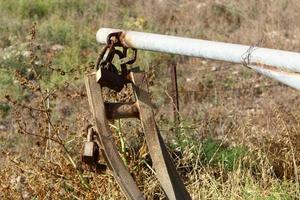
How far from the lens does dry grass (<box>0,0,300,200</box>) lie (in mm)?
3529

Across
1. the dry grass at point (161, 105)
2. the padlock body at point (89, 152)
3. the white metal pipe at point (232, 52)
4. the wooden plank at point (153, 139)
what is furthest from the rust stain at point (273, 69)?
the dry grass at point (161, 105)

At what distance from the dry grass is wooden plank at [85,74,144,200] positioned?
1.32m

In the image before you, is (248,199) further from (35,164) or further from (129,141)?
(35,164)

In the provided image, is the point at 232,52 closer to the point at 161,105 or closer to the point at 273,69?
the point at 273,69

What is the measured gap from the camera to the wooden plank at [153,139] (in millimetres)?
2049

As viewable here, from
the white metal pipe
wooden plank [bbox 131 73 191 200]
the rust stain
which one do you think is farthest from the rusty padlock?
the rust stain

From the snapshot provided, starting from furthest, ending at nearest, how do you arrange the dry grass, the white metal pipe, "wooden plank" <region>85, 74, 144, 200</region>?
the dry grass < "wooden plank" <region>85, 74, 144, 200</region> < the white metal pipe

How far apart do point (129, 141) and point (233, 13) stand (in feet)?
20.2

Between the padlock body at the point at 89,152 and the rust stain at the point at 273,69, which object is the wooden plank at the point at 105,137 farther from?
the rust stain at the point at 273,69

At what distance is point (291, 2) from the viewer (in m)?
9.47

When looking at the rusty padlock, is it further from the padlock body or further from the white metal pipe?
the white metal pipe

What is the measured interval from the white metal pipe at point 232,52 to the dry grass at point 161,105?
4.81ft

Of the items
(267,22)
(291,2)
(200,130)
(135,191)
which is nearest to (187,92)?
(200,130)

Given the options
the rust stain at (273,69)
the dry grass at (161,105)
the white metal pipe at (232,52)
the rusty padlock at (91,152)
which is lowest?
the dry grass at (161,105)
